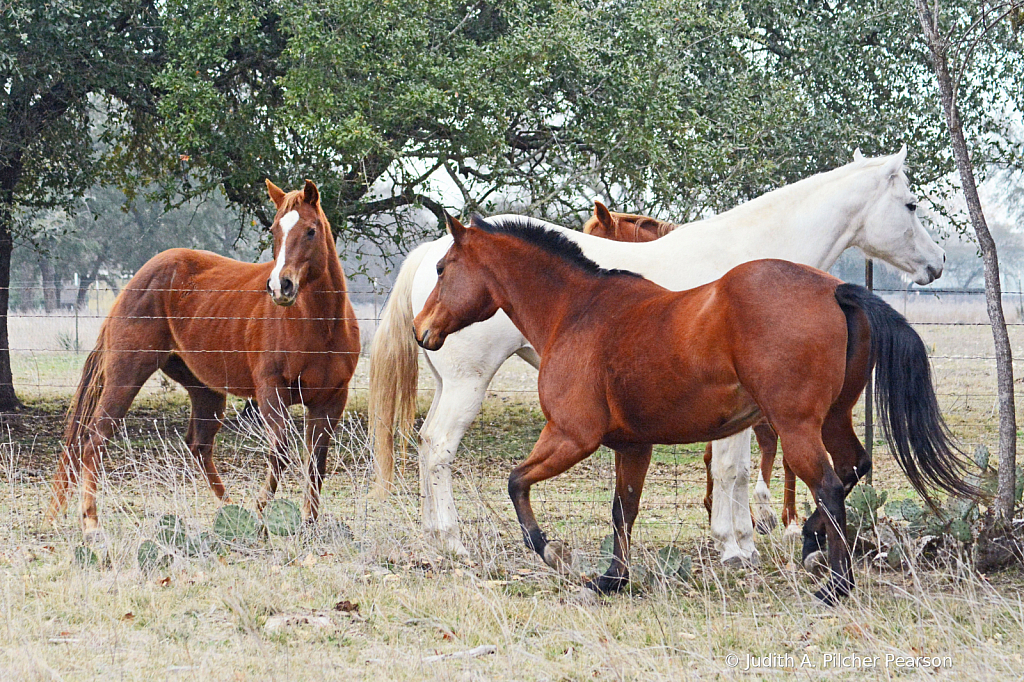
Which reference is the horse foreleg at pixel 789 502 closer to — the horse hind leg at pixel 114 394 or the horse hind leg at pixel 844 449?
the horse hind leg at pixel 844 449

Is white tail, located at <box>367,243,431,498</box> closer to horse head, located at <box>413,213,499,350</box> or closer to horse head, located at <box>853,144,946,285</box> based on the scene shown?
horse head, located at <box>413,213,499,350</box>

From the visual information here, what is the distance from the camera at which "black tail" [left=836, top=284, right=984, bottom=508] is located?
13.0 ft

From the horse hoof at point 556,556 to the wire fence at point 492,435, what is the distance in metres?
0.55

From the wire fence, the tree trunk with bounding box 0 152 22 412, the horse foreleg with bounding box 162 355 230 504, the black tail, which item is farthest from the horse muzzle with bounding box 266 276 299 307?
the tree trunk with bounding box 0 152 22 412

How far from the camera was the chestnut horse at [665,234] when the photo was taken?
6102 millimetres

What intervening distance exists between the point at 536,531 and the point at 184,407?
11.1 m

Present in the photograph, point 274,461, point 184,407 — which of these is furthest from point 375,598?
point 184,407

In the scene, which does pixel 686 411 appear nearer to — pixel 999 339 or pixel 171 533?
pixel 999 339

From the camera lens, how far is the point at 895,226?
5441 millimetres

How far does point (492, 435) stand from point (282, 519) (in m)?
6.39

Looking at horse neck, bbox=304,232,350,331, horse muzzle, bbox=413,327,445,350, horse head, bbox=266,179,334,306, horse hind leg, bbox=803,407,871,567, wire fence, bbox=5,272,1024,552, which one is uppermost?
horse head, bbox=266,179,334,306

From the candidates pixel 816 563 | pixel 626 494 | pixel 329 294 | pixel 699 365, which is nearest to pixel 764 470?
pixel 626 494

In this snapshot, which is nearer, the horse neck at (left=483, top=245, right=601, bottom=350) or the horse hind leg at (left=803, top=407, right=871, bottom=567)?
the horse hind leg at (left=803, top=407, right=871, bottom=567)

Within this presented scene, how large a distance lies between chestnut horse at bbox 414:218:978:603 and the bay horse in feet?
4.88
